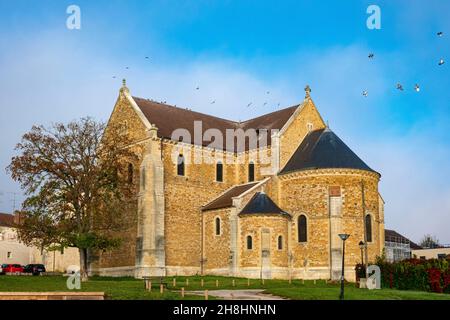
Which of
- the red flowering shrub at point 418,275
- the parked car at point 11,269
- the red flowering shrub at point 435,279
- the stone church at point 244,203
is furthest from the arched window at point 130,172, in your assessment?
the red flowering shrub at point 435,279

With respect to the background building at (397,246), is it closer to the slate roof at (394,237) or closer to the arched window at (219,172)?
the slate roof at (394,237)

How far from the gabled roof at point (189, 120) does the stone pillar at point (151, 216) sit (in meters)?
2.40

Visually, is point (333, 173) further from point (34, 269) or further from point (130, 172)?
point (34, 269)

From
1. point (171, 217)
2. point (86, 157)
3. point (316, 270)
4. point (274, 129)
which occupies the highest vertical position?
point (274, 129)

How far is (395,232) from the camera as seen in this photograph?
107875mm

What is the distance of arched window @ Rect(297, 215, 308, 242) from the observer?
5216 cm

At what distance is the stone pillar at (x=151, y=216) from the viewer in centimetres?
5041

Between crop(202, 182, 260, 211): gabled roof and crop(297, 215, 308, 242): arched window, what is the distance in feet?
17.7

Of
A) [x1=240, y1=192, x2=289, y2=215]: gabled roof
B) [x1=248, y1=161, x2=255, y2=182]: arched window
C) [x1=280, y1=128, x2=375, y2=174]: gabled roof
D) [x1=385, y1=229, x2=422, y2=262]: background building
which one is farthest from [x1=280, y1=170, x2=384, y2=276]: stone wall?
[x1=385, y1=229, x2=422, y2=262]: background building

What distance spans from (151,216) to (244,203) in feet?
25.0
